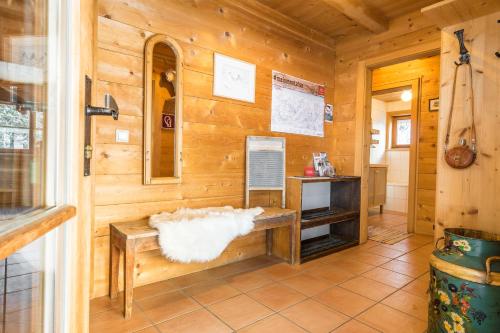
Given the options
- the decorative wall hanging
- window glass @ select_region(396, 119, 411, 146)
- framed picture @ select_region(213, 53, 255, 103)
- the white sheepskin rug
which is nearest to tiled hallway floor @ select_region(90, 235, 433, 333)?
the white sheepskin rug

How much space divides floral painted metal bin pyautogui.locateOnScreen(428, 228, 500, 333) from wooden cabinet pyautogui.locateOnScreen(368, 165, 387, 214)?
11.4 feet

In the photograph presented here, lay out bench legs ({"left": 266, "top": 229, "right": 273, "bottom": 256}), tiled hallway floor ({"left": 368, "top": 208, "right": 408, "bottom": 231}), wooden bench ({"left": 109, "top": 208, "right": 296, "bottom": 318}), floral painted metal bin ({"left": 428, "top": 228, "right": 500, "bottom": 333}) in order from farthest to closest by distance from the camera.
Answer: tiled hallway floor ({"left": 368, "top": 208, "right": 408, "bottom": 231}) → bench legs ({"left": 266, "top": 229, "right": 273, "bottom": 256}) → wooden bench ({"left": 109, "top": 208, "right": 296, "bottom": 318}) → floral painted metal bin ({"left": 428, "top": 228, "right": 500, "bottom": 333})

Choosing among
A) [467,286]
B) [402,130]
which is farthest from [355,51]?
[402,130]

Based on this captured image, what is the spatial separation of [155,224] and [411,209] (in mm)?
3509

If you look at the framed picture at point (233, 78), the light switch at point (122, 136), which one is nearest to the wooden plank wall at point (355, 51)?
the framed picture at point (233, 78)

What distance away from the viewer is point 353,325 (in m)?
1.70

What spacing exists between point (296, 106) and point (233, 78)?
85 centimetres

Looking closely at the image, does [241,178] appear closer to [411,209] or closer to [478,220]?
[478,220]

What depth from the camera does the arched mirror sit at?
87.0 inches

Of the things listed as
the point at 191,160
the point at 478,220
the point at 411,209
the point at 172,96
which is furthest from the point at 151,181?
the point at 411,209

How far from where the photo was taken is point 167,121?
230cm

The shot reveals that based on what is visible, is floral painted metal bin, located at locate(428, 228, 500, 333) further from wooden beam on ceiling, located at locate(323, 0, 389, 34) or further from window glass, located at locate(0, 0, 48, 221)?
wooden beam on ceiling, located at locate(323, 0, 389, 34)

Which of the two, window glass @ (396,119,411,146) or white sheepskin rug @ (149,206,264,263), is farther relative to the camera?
window glass @ (396,119,411,146)

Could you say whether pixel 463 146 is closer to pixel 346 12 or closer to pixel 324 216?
pixel 324 216
